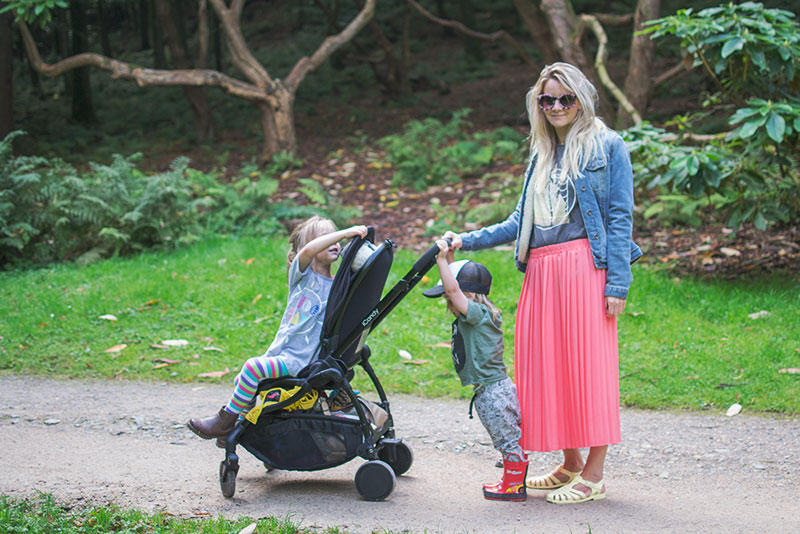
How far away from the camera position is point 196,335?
295 inches

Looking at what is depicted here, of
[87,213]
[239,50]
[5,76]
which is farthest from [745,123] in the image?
[5,76]

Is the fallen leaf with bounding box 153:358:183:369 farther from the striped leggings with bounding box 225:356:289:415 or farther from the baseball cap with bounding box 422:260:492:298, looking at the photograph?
the baseball cap with bounding box 422:260:492:298

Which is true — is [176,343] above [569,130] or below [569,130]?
below

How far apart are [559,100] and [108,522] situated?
9.83ft

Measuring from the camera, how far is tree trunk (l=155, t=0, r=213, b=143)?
15.0 meters

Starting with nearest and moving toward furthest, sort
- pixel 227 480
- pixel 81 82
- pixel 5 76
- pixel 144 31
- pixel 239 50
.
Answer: pixel 227 480 < pixel 5 76 < pixel 239 50 < pixel 81 82 < pixel 144 31

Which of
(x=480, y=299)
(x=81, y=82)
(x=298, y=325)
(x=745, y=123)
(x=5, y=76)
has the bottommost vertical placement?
(x=298, y=325)

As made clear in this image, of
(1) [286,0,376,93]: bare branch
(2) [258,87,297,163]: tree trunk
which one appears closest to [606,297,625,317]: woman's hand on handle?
(2) [258,87,297,163]: tree trunk

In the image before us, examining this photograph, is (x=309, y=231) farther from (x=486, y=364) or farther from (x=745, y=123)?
(x=745, y=123)

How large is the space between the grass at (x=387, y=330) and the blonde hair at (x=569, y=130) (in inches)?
100

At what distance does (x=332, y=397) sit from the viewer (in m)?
4.33

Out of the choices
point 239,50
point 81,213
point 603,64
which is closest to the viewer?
point 81,213

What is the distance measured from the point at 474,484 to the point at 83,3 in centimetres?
1537

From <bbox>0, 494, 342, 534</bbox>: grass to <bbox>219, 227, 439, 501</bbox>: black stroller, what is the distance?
0.41 m
